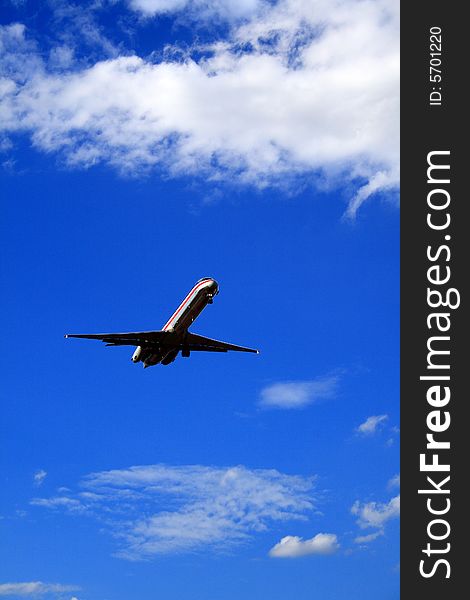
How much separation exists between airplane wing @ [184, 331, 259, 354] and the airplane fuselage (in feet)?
4.66

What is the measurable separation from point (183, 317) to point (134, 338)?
9090 millimetres

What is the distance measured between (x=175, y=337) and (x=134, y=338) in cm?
671

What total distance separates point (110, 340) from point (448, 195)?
239 ft

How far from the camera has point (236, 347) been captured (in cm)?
15512

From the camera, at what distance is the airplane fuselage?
133375mm

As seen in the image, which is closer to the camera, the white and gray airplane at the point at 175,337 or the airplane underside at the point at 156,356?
the white and gray airplane at the point at 175,337

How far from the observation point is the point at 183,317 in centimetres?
13862

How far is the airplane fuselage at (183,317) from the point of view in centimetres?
13338

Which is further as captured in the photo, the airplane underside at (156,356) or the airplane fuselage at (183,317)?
the airplane underside at (156,356)

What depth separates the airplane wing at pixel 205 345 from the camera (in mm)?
145500

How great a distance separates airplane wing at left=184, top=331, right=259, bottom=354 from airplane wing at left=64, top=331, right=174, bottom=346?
157 inches

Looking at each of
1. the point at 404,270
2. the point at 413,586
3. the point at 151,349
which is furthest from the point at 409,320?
the point at 151,349

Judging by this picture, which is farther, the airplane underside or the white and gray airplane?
the airplane underside

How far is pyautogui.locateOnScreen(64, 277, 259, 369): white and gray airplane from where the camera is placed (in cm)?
13425
